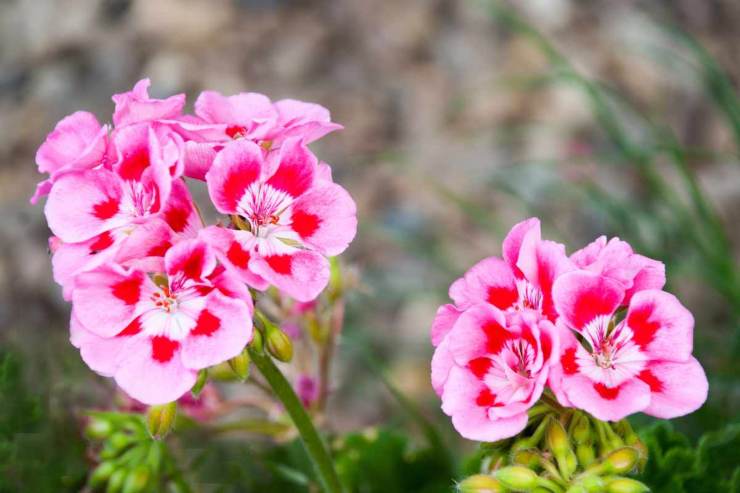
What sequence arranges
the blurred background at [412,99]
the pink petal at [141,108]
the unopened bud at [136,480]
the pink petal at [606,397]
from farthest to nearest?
1. the blurred background at [412,99]
2. the unopened bud at [136,480]
3. the pink petal at [141,108]
4. the pink petal at [606,397]

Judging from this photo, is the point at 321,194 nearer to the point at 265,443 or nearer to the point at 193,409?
the point at 193,409

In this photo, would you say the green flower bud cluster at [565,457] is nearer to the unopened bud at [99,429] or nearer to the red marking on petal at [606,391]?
the red marking on petal at [606,391]

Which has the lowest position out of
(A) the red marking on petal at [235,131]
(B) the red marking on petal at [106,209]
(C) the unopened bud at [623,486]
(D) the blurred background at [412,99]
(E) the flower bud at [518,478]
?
(D) the blurred background at [412,99]

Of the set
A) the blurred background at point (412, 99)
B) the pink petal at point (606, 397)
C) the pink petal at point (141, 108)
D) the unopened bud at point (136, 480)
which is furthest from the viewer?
the blurred background at point (412, 99)

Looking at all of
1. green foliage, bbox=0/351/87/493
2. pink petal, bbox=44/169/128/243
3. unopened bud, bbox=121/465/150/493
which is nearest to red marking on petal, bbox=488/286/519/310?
pink petal, bbox=44/169/128/243

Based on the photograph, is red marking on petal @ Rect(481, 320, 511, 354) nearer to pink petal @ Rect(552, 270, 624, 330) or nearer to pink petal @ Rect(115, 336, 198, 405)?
pink petal @ Rect(552, 270, 624, 330)

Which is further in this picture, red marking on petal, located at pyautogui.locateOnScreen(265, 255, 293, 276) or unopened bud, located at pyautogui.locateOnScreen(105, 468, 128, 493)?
unopened bud, located at pyautogui.locateOnScreen(105, 468, 128, 493)

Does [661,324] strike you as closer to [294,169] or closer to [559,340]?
[559,340]

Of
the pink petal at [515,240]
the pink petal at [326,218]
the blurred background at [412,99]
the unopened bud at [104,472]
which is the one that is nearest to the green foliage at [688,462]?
the pink petal at [515,240]
